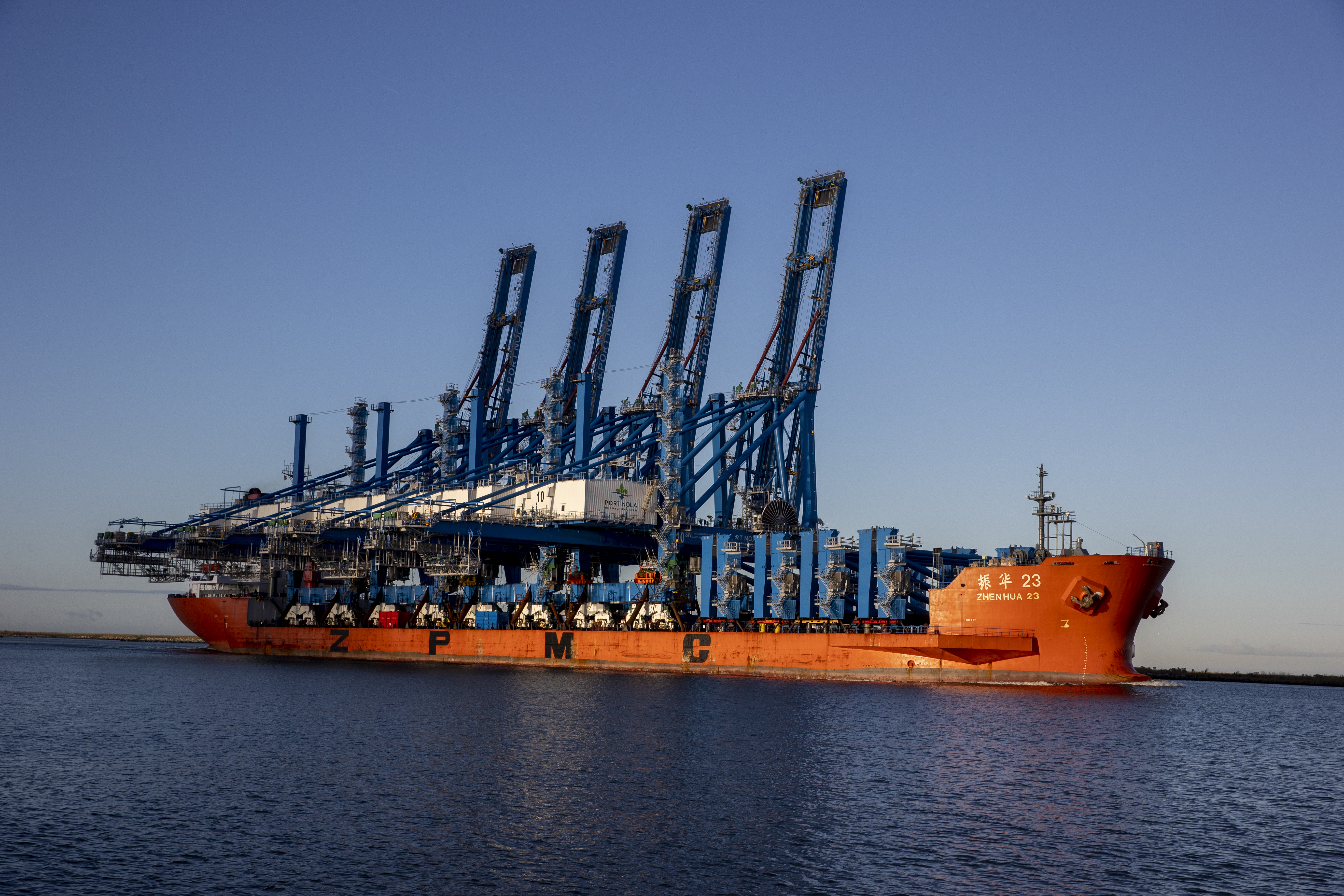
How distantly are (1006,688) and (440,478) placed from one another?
195 feet

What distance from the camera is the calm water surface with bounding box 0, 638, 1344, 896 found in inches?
882

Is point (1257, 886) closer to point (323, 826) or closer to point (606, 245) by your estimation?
point (323, 826)

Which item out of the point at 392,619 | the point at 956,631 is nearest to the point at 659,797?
the point at 956,631

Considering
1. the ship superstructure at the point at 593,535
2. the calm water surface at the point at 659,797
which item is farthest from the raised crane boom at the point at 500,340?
the calm water surface at the point at 659,797

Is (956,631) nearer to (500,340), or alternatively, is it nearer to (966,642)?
(966,642)

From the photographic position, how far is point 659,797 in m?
29.8

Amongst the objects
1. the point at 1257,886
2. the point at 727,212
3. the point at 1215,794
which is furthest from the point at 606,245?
the point at 1257,886

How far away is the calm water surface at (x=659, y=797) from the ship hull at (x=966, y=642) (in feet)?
14.3

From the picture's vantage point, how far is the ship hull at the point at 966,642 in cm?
5881

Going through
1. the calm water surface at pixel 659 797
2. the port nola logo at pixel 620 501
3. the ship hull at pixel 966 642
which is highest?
the port nola logo at pixel 620 501

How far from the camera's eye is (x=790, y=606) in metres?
72.9

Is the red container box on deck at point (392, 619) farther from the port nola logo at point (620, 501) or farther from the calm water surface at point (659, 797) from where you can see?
the calm water surface at point (659, 797)

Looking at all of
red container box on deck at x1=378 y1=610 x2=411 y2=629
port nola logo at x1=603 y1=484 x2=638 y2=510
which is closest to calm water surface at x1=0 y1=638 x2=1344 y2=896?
port nola logo at x1=603 y1=484 x2=638 y2=510

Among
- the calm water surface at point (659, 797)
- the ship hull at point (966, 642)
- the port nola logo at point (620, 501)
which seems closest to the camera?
the calm water surface at point (659, 797)
